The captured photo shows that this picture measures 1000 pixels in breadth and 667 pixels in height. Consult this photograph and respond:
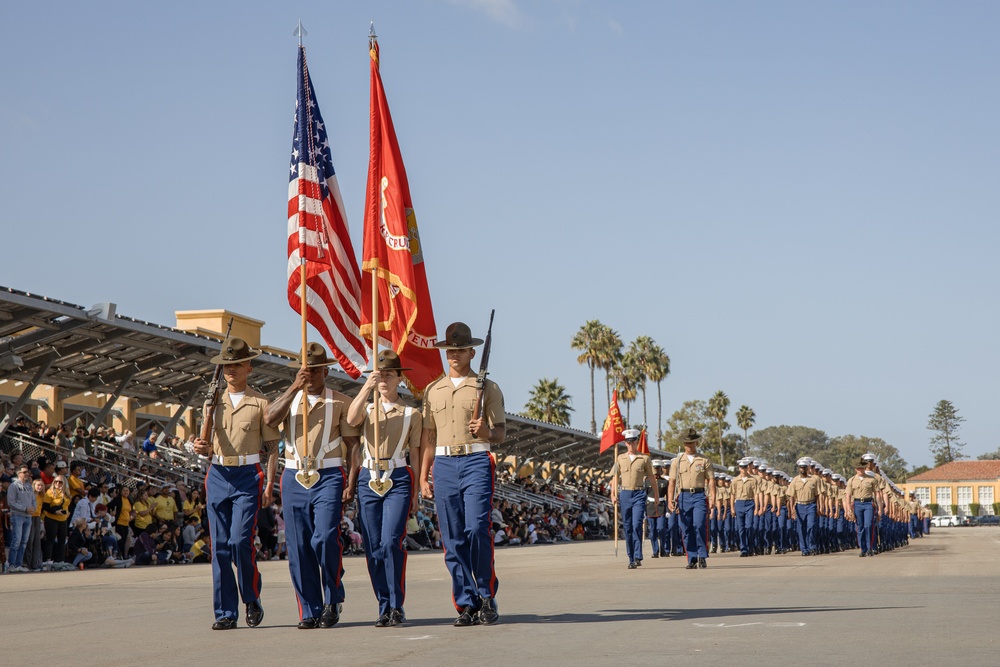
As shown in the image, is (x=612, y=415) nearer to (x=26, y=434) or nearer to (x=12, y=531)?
(x=26, y=434)

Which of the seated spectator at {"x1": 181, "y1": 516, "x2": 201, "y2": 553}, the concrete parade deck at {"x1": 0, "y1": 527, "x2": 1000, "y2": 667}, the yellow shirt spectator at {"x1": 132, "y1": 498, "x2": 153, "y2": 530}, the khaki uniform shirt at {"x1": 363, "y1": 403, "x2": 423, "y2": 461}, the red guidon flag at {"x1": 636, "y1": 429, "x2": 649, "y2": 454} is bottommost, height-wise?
the concrete parade deck at {"x1": 0, "y1": 527, "x2": 1000, "y2": 667}

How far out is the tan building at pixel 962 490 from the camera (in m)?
134

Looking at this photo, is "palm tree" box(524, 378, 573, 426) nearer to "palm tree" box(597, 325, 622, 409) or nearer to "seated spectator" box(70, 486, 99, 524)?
"palm tree" box(597, 325, 622, 409)

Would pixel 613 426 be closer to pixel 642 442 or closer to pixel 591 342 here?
pixel 642 442

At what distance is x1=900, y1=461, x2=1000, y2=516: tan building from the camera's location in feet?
440

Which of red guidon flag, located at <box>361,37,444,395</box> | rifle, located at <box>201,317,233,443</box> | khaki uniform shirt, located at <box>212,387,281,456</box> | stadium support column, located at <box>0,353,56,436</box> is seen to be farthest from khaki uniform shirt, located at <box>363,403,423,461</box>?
stadium support column, located at <box>0,353,56,436</box>

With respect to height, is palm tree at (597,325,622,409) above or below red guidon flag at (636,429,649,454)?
above

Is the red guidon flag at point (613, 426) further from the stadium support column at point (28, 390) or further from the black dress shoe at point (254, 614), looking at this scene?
the black dress shoe at point (254, 614)

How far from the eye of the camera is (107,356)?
26.2m

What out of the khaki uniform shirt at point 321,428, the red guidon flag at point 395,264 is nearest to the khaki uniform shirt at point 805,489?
the red guidon flag at point 395,264

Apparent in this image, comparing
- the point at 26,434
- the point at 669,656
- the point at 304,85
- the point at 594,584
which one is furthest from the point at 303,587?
the point at 26,434

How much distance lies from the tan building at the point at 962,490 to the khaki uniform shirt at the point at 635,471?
4676 inches

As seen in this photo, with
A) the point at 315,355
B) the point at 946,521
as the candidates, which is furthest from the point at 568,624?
the point at 946,521

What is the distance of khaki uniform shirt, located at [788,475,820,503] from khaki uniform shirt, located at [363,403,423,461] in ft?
63.6
